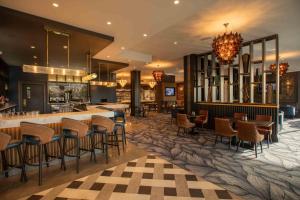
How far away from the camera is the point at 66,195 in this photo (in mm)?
2496

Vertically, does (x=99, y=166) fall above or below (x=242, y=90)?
below

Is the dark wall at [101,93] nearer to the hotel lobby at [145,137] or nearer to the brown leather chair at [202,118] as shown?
the hotel lobby at [145,137]

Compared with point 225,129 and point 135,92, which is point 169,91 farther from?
point 225,129

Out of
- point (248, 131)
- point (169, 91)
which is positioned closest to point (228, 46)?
point (248, 131)

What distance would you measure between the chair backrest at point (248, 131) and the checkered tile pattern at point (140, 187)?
203cm

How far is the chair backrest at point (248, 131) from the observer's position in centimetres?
400

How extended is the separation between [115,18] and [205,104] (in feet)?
18.1

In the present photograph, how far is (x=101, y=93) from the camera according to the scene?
12.8 meters

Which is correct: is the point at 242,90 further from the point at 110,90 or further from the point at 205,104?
the point at 110,90

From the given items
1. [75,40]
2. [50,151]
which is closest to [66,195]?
[50,151]

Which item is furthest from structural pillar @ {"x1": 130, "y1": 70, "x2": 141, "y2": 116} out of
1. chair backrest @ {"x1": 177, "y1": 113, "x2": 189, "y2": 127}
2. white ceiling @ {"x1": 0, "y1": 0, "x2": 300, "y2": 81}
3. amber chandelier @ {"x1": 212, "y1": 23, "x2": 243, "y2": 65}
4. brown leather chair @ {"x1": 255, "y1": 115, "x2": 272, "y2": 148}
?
amber chandelier @ {"x1": 212, "y1": 23, "x2": 243, "y2": 65}

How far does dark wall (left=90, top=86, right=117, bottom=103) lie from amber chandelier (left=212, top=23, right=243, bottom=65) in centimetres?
1016

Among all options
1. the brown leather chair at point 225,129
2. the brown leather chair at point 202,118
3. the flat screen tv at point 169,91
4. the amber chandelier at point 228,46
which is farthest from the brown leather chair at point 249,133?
the flat screen tv at point 169,91

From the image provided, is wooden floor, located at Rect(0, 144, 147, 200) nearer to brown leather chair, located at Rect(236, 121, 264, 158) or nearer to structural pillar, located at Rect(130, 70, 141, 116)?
brown leather chair, located at Rect(236, 121, 264, 158)
